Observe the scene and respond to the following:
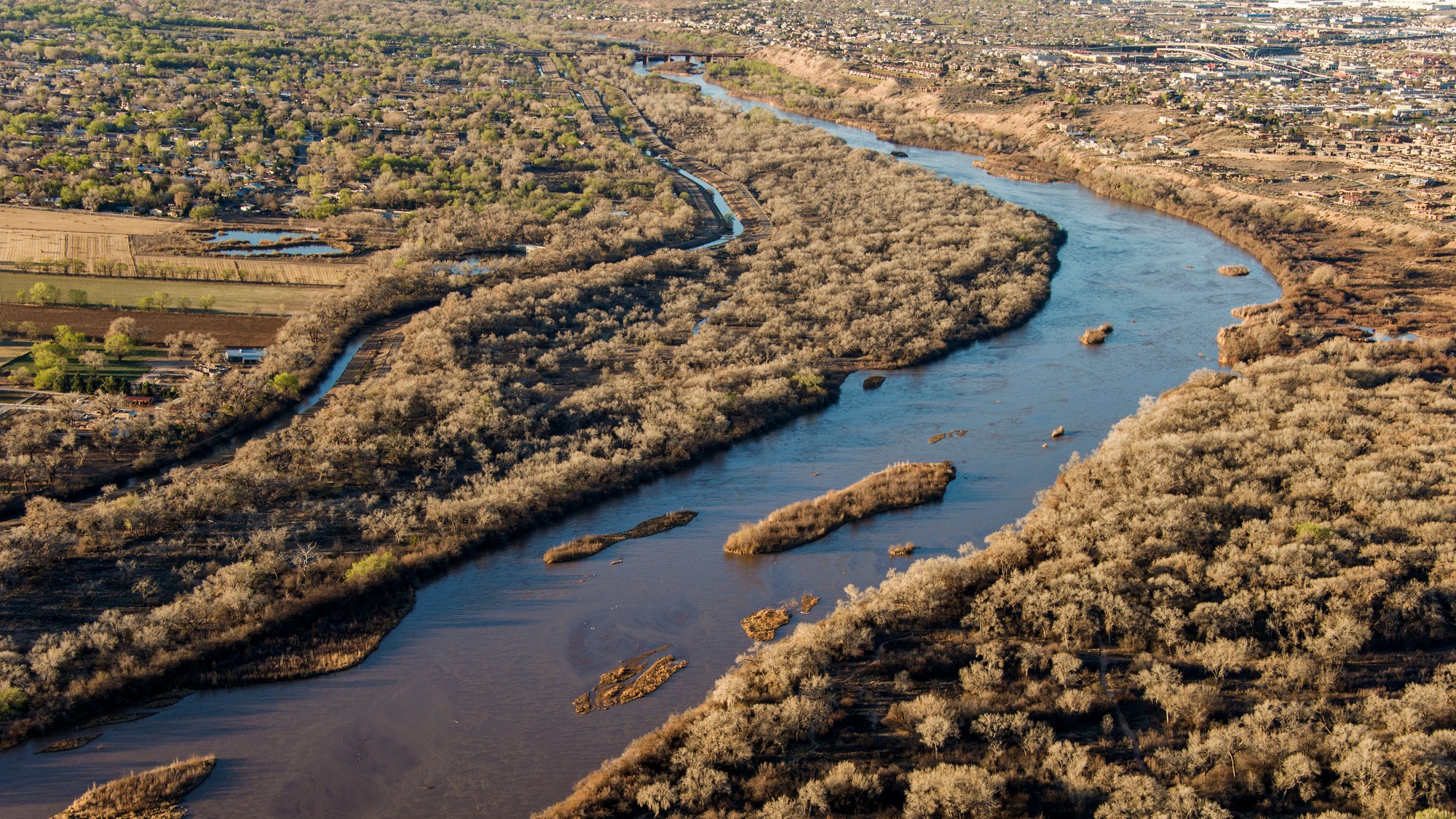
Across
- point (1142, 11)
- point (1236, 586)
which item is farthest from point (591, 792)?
point (1142, 11)

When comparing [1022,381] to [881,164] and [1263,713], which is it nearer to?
[1263,713]

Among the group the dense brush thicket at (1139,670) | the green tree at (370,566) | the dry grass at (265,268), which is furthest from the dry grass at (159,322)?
the dense brush thicket at (1139,670)

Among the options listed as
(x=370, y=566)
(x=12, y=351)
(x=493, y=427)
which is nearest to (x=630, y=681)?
(x=370, y=566)

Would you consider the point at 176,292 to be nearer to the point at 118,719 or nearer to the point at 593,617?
the point at 118,719

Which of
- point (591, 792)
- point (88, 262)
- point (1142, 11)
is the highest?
point (1142, 11)

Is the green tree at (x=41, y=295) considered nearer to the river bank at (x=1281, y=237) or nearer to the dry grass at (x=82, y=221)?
the dry grass at (x=82, y=221)

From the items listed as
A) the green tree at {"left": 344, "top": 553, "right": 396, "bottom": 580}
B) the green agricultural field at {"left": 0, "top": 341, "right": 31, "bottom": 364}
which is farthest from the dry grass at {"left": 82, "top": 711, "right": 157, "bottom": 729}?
the green agricultural field at {"left": 0, "top": 341, "right": 31, "bottom": 364}
